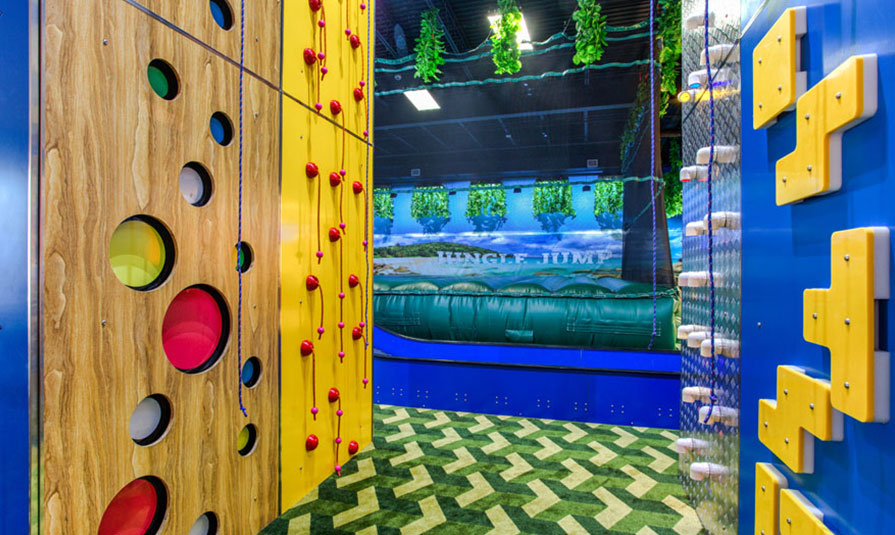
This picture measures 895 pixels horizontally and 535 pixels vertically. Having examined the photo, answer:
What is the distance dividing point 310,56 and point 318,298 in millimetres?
1135

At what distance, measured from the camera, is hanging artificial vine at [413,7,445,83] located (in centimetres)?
432

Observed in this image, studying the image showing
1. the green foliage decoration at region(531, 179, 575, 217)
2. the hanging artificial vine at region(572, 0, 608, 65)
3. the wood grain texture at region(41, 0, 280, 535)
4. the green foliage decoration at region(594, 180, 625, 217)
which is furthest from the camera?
the green foliage decoration at region(531, 179, 575, 217)

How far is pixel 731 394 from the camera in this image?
62.8 inches

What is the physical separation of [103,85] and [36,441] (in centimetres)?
92

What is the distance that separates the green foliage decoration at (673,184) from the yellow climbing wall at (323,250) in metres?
4.48

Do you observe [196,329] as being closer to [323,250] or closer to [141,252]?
[141,252]

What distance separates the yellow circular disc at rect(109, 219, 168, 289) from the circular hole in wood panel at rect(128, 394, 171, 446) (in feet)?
1.20

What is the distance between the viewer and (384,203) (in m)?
5.98

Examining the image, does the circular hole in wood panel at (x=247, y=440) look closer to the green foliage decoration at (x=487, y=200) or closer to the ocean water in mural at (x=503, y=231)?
the ocean water in mural at (x=503, y=231)

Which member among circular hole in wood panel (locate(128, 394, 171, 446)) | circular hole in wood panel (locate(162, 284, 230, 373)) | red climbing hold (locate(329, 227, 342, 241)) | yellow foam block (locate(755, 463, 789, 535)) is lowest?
yellow foam block (locate(755, 463, 789, 535))

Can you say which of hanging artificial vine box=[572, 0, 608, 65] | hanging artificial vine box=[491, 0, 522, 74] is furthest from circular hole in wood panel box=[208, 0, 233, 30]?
hanging artificial vine box=[572, 0, 608, 65]

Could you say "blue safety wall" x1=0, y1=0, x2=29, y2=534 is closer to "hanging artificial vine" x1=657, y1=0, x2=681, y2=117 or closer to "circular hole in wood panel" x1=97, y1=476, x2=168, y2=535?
"circular hole in wood panel" x1=97, y1=476, x2=168, y2=535

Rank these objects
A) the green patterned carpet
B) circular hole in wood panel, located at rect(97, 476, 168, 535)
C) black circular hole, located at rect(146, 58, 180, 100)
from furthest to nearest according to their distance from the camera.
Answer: the green patterned carpet < black circular hole, located at rect(146, 58, 180, 100) < circular hole in wood panel, located at rect(97, 476, 168, 535)

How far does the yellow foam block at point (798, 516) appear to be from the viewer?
978 millimetres
